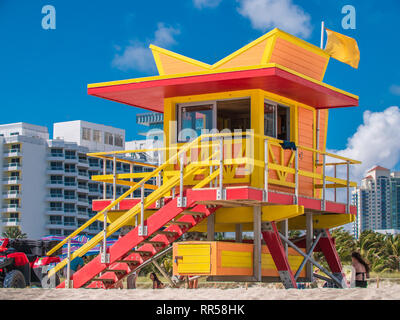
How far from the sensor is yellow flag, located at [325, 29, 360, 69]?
23.4 m

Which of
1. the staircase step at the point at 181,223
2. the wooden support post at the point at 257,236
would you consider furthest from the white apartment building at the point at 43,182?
the wooden support post at the point at 257,236

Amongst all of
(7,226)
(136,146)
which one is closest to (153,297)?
(7,226)

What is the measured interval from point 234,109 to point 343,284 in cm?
676

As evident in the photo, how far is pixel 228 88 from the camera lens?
20.3m

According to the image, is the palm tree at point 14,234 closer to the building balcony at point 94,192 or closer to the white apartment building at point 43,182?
the white apartment building at point 43,182

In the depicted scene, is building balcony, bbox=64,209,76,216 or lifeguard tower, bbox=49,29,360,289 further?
building balcony, bbox=64,209,76,216

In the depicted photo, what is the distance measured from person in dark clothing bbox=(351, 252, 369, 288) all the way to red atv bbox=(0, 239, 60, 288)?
8739 mm

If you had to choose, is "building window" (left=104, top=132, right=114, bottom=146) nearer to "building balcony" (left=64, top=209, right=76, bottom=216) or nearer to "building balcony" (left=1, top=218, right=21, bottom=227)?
"building balcony" (left=64, top=209, right=76, bottom=216)

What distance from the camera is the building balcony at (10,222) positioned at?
5118 inches

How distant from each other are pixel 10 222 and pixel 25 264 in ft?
374

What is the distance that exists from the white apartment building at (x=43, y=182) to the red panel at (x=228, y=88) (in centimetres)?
11199

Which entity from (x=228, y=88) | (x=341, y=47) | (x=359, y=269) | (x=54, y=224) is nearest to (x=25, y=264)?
(x=228, y=88)

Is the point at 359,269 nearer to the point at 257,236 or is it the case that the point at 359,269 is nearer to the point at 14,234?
the point at 257,236

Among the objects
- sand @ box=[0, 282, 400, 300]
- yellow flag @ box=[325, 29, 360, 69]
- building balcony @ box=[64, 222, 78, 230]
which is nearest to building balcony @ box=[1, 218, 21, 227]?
building balcony @ box=[64, 222, 78, 230]
